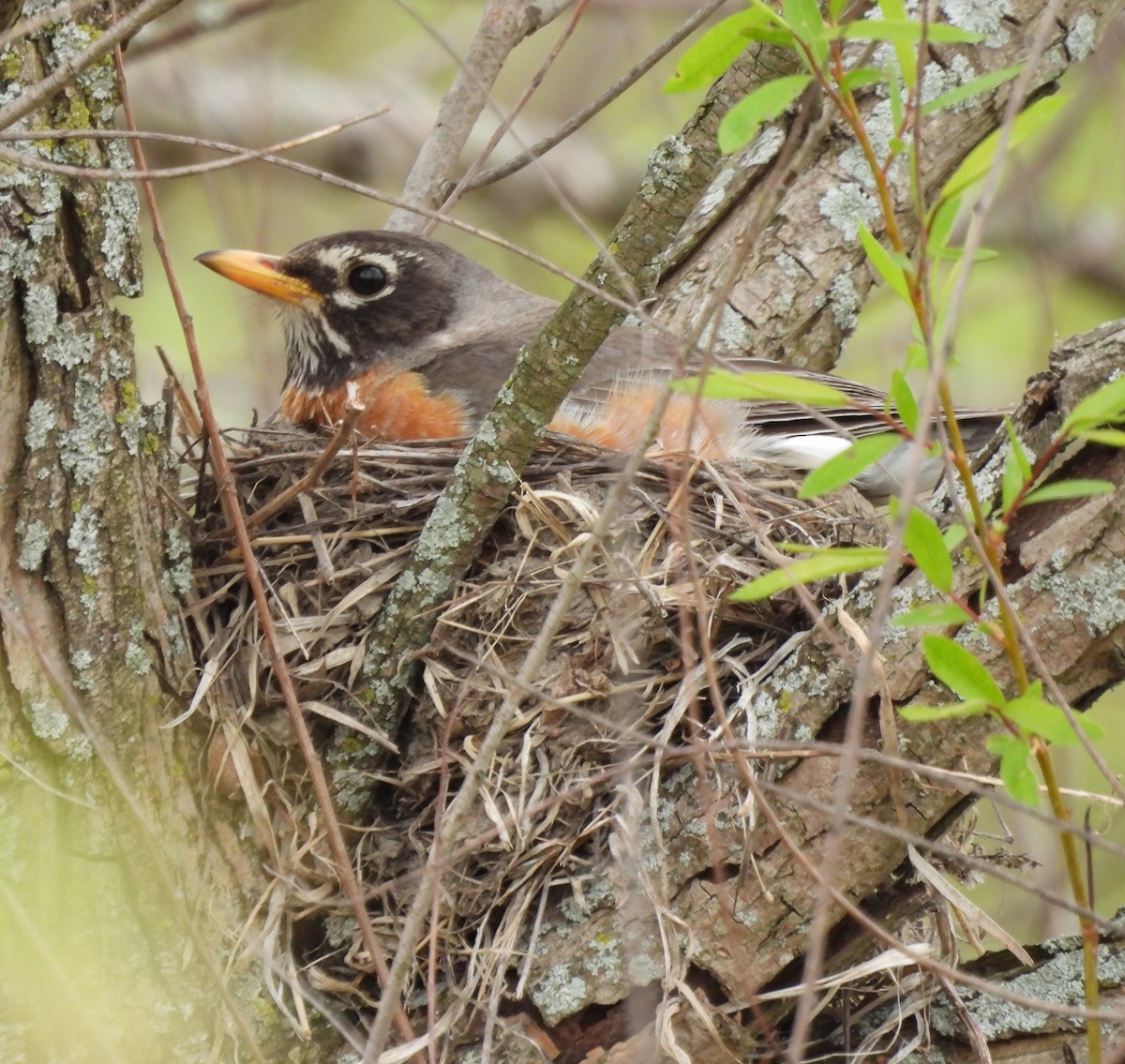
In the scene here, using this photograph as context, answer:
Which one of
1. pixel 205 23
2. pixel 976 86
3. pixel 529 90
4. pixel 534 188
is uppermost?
pixel 205 23

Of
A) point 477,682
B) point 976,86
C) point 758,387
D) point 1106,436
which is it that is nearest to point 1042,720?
point 1106,436

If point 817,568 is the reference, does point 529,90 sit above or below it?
above

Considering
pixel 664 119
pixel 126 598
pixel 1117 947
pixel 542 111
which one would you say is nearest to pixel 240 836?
pixel 126 598

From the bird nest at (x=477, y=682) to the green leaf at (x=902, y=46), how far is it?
3.48 ft

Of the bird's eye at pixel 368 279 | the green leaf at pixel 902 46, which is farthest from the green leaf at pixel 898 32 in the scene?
the bird's eye at pixel 368 279

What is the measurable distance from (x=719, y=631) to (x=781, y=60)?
1.36m

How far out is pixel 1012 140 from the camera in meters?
1.86

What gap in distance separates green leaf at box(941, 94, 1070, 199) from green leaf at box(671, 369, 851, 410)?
324 mm

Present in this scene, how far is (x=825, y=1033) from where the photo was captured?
3.03m

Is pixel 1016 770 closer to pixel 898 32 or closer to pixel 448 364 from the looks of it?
pixel 898 32

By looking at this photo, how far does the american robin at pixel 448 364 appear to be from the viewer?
4.28 meters

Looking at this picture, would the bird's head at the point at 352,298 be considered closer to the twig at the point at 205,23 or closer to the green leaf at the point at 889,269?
the twig at the point at 205,23

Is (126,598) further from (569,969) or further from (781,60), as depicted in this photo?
Result: (781,60)

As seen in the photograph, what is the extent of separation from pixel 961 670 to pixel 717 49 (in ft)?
3.21
